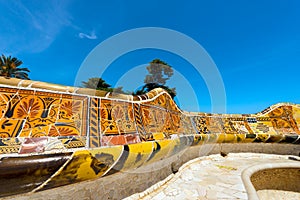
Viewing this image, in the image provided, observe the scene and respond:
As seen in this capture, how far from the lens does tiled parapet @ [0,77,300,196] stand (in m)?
1.39

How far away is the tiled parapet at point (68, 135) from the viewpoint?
1.39 meters

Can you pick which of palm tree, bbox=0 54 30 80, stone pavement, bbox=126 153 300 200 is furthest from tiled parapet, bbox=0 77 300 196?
palm tree, bbox=0 54 30 80

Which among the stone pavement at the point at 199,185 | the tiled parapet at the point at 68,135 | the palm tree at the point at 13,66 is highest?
the palm tree at the point at 13,66

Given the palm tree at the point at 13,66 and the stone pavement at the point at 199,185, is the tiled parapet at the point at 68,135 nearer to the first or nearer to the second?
the stone pavement at the point at 199,185

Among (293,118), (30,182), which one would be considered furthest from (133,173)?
(293,118)

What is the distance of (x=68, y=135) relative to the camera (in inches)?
74.3

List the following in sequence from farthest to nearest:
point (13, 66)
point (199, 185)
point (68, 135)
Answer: point (13, 66), point (199, 185), point (68, 135)

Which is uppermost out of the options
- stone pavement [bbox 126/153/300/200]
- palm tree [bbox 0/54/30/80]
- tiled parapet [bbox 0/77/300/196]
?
palm tree [bbox 0/54/30/80]


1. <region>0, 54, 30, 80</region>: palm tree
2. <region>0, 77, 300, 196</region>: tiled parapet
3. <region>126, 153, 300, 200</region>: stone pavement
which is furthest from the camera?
<region>0, 54, 30, 80</region>: palm tree

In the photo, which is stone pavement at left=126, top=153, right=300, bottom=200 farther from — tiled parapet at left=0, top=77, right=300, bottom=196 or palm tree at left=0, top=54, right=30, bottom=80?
palm tree at left=0, top=54, right=30, bottom=80

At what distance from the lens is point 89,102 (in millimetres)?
2367

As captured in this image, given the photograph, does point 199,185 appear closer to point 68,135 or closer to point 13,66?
point 68,135

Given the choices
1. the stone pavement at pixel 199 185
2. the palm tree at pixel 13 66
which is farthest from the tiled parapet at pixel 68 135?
the palm tree at pixel 13 66

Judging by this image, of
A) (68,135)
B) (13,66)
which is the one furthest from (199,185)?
(13,66)
